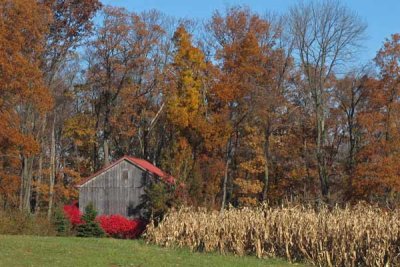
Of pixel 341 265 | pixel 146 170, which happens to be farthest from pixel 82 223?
pixel 341 265

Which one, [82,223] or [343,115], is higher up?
[343,115]

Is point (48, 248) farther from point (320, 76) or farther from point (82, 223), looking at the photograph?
point (320, 76)

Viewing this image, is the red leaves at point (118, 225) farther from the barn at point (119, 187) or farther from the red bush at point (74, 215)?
the barn at point (119, 187)

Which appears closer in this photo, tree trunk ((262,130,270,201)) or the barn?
the barn

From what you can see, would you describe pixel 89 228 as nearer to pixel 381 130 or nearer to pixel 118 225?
pixel 118 225

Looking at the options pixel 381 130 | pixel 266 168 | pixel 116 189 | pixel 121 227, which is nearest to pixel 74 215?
pixel 121 227

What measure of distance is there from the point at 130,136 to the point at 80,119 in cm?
431

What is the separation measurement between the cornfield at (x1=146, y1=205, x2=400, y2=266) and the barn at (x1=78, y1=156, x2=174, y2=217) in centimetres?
2026

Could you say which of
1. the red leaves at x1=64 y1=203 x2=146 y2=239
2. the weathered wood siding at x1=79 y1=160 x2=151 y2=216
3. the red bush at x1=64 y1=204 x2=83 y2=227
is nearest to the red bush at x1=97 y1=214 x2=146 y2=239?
the red leaves at x1=64 y1=203 x2=146 y2=239

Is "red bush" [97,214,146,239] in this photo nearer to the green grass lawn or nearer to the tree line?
the tree line

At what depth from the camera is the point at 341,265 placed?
56.2ft

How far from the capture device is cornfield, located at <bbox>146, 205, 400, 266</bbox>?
16.8 m

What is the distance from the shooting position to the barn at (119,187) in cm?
4369

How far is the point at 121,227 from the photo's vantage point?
3906 cm
